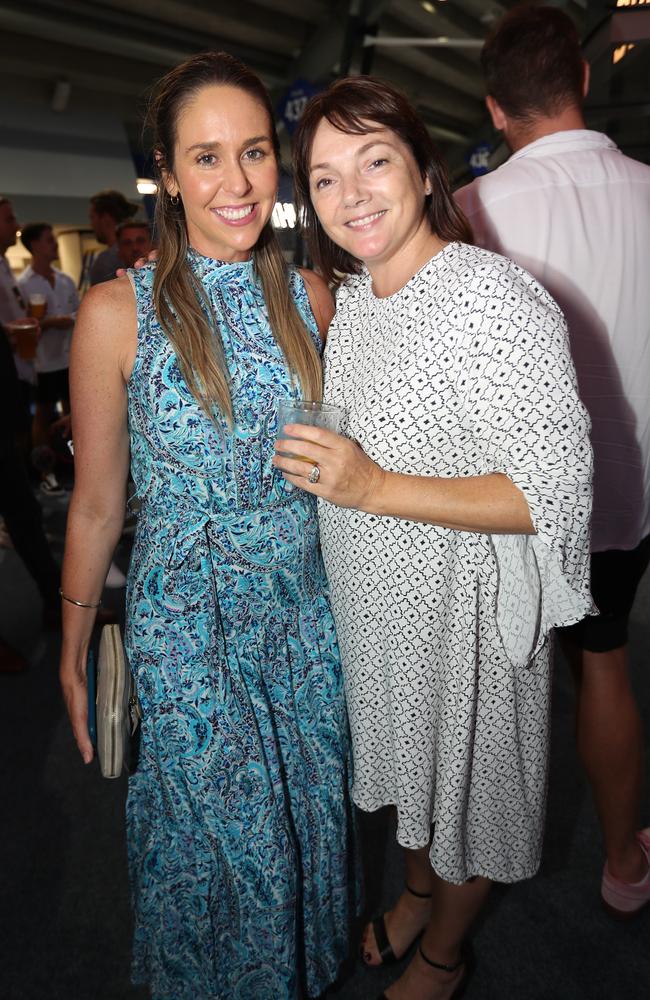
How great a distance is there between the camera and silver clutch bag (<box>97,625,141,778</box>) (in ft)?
4.50

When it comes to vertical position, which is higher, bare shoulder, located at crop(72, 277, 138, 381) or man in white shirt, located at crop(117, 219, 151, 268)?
man in white shirt, located at crop(117, 219, 151, 268)

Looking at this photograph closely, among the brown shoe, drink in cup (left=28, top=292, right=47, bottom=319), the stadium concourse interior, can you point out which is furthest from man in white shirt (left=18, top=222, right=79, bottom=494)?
the stadium concourse interior

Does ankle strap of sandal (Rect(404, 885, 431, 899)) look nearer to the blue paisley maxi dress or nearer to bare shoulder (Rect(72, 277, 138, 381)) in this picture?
the blue paisley maxi dress

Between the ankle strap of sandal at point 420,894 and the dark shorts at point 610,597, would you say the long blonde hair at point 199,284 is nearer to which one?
the dark shorts at point 610,597

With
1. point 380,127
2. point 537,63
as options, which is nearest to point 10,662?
point 380,127

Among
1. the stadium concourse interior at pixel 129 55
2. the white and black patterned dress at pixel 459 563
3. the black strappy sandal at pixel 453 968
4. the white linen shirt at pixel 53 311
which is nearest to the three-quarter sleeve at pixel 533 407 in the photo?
the white and black patterned dress at pixel 459 563

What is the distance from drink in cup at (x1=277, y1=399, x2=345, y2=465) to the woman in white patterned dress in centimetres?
4

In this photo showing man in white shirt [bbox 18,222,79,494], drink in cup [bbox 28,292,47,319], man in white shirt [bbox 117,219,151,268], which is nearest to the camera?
man in white shirt [bbox 117,219,151,268]

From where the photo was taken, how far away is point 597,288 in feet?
5.53

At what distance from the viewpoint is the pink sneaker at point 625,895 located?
1.88 meters

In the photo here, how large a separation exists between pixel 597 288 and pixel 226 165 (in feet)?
3.02

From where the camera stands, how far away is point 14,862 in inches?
84.3

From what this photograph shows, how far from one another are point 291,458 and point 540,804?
36.3 inches

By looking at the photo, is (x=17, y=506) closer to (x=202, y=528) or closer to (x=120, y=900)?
(x=120, y=900)
